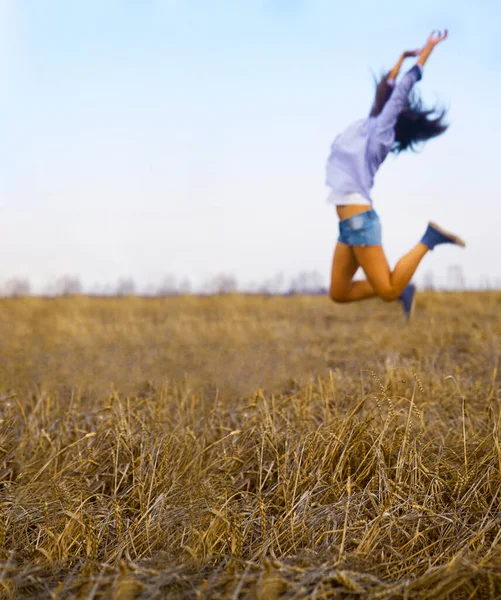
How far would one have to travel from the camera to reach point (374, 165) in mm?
4531

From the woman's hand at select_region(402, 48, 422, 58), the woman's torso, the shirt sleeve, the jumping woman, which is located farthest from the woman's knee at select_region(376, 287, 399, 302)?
the woman's hand at select_region(402, 48, 422, 58)

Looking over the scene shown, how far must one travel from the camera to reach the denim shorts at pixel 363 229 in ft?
14.7

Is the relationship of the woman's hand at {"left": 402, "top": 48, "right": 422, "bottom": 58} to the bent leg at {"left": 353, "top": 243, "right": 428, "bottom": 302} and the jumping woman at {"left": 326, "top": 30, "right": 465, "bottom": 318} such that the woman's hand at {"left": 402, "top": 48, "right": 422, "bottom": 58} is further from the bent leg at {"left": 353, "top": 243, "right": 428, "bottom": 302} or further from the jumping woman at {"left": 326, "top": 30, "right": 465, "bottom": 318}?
the bent leg at {"left": 353, "top": 243, "right": 428, "bottom": 302}

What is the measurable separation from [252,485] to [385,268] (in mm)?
2475

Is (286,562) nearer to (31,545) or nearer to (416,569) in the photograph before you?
(416,569)

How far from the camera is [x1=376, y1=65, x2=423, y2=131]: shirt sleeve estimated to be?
4449 mm

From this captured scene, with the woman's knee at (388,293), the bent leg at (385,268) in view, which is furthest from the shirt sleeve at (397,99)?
the woman's knee at (388,293)

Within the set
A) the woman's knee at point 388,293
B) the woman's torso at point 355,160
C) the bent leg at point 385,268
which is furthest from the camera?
the woman's knee at point 388,293

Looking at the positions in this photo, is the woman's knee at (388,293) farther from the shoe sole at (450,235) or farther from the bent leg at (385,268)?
the shoe sole at (450,235)

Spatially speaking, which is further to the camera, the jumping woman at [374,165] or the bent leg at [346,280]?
the bent leg at [346,280]

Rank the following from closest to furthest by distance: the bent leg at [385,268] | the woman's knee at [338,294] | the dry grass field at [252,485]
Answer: the dry grass field at [252,485] < the bent leg at [385,268] < the woman's knee at [338,294]

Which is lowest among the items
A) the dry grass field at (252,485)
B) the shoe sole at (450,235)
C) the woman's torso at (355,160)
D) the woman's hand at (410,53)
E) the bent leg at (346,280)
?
→ the dry grass field at (252,485)

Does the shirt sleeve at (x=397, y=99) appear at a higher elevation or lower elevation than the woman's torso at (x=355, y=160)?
higher

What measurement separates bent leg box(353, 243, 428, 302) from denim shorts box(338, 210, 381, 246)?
0.06 m
